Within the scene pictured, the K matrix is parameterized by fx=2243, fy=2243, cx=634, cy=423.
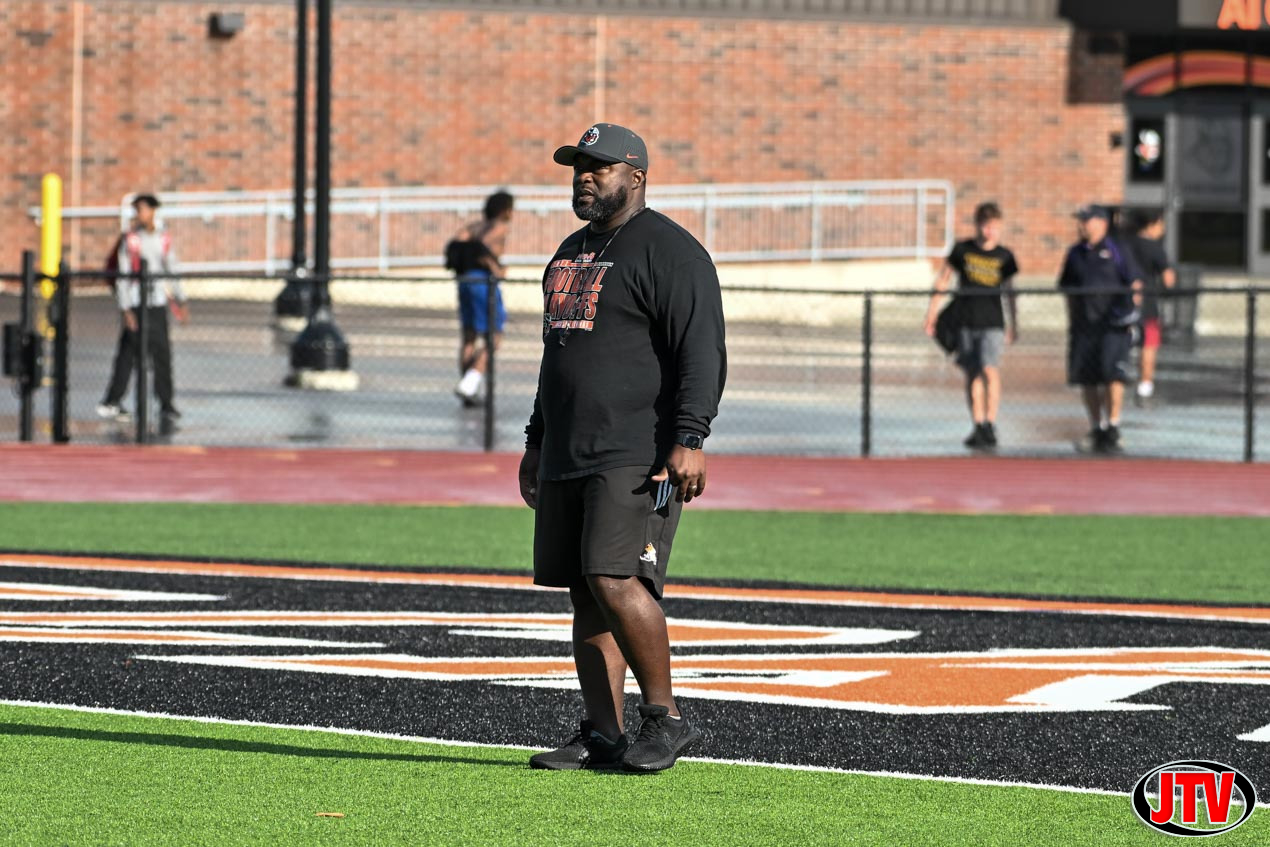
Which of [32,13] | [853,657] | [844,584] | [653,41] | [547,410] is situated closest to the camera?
[547,410]

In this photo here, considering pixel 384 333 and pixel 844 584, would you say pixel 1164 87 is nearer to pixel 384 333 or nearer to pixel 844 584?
pixel 384 333

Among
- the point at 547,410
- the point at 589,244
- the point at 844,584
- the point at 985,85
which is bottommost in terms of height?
the point at 844,584

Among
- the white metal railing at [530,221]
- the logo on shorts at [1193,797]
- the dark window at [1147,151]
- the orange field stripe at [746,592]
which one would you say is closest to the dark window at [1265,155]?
the dark window at [1147,151]

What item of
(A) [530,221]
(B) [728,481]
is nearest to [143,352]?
(B) [728,481]

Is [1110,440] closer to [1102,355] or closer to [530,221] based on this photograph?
[1102,355]

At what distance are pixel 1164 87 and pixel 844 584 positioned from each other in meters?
25.5

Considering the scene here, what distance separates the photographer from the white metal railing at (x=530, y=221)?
30734 millimetres

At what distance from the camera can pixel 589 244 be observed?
652cm

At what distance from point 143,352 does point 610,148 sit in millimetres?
11678

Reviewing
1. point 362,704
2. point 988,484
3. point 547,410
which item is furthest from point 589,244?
point 988,484

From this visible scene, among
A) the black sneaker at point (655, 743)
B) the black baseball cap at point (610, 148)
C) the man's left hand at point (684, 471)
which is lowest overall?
the black sneaker at point (655, 743)

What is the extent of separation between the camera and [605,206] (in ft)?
21.1

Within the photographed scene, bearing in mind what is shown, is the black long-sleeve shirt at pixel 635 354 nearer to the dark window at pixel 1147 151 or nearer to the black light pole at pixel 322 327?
the black light pole at pixel 322 327

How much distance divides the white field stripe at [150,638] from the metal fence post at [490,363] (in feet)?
25.2
